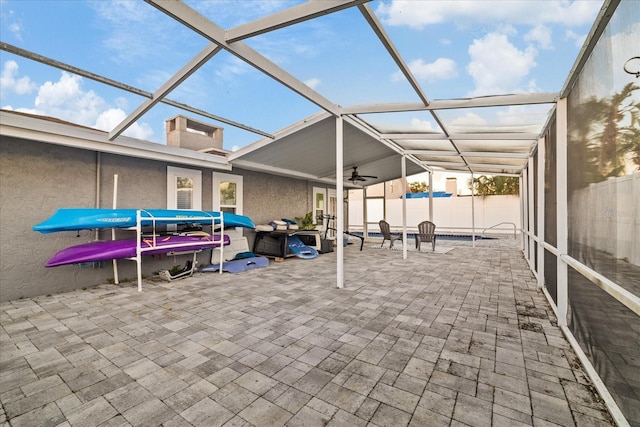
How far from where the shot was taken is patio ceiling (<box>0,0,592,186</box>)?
226cm

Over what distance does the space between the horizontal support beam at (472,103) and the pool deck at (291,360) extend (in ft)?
8.37

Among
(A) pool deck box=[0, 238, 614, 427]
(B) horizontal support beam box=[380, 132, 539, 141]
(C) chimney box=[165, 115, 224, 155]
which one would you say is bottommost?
(A) pool deck box=[0, 238, 614, 427]

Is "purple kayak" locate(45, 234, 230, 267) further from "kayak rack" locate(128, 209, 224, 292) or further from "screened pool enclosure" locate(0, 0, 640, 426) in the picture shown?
"screened pool enclosure" locate(0, 0, 640, 426)

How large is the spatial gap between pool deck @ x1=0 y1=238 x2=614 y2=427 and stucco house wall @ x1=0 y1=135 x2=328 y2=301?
39 centimetres

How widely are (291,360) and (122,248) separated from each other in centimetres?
360

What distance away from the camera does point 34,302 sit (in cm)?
383

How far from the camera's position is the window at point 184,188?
5742 mm

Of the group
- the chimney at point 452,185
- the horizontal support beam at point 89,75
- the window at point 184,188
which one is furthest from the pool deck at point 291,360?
the chimney at point 452,185

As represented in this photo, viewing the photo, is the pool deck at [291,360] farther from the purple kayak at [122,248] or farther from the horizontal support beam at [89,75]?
the horizontal support beam at [89,75]

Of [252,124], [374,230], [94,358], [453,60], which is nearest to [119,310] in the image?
[94,358]

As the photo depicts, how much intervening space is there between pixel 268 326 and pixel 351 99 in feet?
11.1

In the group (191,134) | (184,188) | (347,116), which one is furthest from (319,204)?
(191,134)

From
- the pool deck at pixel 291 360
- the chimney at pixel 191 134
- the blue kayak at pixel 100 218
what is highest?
the chimney at pixel 191 134

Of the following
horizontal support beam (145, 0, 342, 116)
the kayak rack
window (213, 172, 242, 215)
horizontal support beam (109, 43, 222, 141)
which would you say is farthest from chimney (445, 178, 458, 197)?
horizontal support beam (109, 43, 222, 141)
